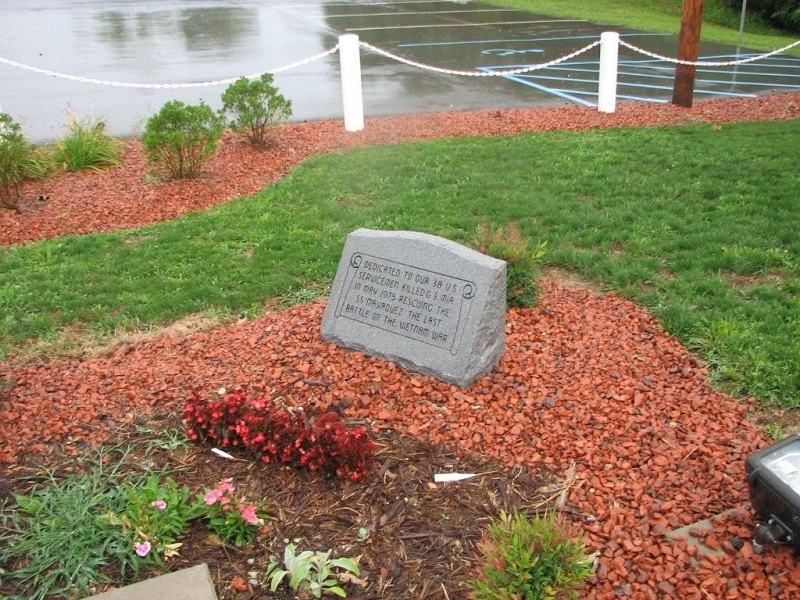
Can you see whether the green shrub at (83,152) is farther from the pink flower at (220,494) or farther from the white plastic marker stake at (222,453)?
the pink flower at (220,494)

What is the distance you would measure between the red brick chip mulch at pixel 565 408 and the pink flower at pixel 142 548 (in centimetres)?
106

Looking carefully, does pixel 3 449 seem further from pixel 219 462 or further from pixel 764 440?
pixel 764 440

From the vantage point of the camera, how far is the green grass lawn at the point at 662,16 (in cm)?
2017

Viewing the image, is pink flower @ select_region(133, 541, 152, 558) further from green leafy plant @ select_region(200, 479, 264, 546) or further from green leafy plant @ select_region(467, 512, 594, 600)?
green leafy plant @ select_region(467, 512, 594, 600)

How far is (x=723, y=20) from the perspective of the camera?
77.4ft

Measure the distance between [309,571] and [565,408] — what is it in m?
1.79

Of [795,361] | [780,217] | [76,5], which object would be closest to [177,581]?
[795,361]

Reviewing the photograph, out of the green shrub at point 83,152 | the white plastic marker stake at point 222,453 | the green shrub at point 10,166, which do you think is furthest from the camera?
the green shrub at point 83,152

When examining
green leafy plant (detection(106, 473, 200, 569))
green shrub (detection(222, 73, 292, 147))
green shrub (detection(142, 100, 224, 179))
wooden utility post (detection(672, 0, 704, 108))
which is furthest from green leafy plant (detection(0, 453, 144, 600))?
wooden utility post (detection(672, 0, 704, 108))

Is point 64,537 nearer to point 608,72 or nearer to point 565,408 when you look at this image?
point 565,408

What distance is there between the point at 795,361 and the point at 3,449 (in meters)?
4.62

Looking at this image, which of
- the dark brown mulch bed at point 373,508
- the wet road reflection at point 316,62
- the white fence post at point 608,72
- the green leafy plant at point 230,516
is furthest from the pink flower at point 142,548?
→ the white fence post at point 608,72

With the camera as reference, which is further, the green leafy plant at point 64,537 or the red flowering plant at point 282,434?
the red flowering plant at point 282,434

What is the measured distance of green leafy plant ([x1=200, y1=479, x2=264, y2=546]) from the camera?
3523mm
